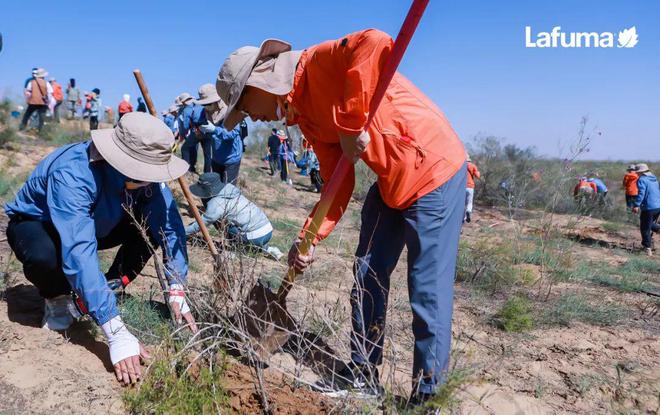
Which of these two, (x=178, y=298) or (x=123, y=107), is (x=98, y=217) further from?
(x=123, y=107)

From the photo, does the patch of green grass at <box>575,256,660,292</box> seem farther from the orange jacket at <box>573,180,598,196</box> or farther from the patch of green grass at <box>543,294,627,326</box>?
the orange jacket at <box>573,180,598,196</box>

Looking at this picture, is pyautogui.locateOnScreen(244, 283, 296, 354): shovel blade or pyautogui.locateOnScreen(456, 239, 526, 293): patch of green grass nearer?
pyautogui.locateOnScreen(244, 283, 296, 354): shovel blade

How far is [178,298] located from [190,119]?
6.14 metres

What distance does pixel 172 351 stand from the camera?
2531mm

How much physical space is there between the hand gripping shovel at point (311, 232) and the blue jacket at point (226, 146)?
15.1 feet

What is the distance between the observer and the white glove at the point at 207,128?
7594 millimetres

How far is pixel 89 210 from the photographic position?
2721 mm

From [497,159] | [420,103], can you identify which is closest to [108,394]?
[420,103]

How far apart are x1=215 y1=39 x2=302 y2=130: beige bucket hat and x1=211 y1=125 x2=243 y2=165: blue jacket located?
4.77 metres

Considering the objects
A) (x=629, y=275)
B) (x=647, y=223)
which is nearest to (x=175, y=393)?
(x=629, y=275)

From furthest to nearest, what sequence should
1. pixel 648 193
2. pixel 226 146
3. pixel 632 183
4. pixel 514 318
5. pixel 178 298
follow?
pixel 632 183 < pixel 648 193 < pixel 226 146 < pixel 514 318 < pixel 178 298

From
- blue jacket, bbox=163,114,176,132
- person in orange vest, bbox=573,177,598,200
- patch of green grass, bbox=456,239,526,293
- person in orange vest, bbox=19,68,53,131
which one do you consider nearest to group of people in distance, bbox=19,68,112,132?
person in orange vest, bbox=19,68,53,131

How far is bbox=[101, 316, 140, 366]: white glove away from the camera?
2.48 metres

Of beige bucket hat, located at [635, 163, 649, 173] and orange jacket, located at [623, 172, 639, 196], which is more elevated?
beige bucket hat, located at [635, 163, 649, 173]
